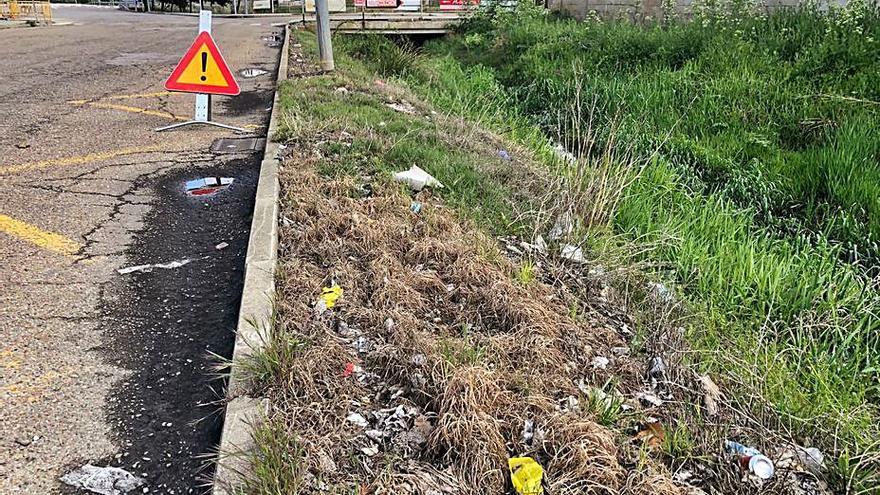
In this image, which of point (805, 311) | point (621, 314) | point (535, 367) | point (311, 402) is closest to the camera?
point (311, 402)

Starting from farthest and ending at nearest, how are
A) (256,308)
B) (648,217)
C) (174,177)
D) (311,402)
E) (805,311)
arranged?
(174,177) → (648,217) → (805,311) → (256,308) → (311,402)

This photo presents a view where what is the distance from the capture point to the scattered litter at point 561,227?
13.8 ft

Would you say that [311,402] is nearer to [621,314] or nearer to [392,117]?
[621,314]

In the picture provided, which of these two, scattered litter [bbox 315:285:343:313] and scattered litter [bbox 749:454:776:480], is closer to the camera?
scattered litter [bbox 749:454:776:480]

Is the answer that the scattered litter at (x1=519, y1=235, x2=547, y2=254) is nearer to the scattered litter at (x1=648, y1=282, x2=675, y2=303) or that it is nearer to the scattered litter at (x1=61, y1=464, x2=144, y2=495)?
the scattered litter at (x1=648, y1=282, x2=675, y2=303)

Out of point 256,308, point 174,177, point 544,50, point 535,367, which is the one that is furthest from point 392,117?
point 544,50

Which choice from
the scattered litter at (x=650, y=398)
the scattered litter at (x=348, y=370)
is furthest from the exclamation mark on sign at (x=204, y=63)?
the scattered litter at (x=650, y=398)

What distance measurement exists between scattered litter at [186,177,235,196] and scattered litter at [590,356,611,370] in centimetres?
355

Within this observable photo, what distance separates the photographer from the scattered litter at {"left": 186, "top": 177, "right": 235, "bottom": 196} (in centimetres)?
527

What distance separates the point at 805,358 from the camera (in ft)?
10.7

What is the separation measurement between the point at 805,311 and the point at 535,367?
1.90 metres

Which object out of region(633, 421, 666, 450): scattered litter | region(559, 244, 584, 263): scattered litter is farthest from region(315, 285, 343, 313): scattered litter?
region(633, 421, 666, 450): scattered litter

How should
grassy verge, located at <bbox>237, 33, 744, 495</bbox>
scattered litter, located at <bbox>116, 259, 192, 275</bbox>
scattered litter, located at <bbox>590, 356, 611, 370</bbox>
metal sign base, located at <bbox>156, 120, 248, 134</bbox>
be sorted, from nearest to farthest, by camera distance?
1. grassy verge, located at <bbox>237, 33, 744, 495</bbox>
2. scattered litter, located at <bbox>590, 356, 611, 370</bbox>
3. scattered litter, located at <bbox>116, 259, 192, 275</bbox>
4. metal sign base, located at <bbox>156, 120, 248, 134</bbox>

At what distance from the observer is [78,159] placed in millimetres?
5836
